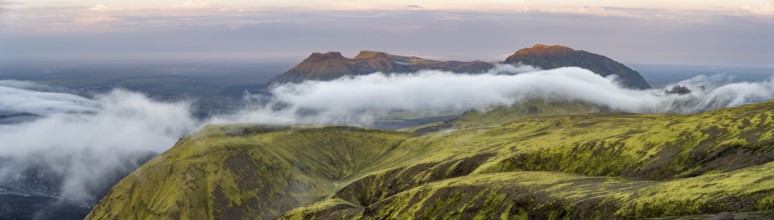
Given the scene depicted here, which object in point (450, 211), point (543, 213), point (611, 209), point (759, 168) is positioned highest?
point (759, 168)

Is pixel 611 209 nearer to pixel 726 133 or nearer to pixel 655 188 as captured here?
pixel 655 188

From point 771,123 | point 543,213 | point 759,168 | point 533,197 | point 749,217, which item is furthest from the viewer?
point 771,123

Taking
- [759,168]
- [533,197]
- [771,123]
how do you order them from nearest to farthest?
[759,168] → [533,197] → [771,123]

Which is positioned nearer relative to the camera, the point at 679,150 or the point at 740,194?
the point at 740,194

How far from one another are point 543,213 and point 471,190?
44.2 m

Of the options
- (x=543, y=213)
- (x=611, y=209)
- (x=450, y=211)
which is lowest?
(x=450, y=211)

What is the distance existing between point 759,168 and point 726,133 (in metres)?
75.6

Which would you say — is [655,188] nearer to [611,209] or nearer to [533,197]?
[611,209]

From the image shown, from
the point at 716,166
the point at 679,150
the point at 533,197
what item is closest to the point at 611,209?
the point at 533,197

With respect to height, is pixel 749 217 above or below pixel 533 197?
above

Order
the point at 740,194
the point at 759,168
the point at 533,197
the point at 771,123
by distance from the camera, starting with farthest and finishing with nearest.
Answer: the point at 771,123 → the point at 533,197 → the point at 759,168 → the point at 740,194

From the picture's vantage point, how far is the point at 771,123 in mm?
180375

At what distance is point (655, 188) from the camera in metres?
127

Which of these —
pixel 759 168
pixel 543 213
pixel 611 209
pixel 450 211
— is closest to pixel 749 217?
pixel 611 209
